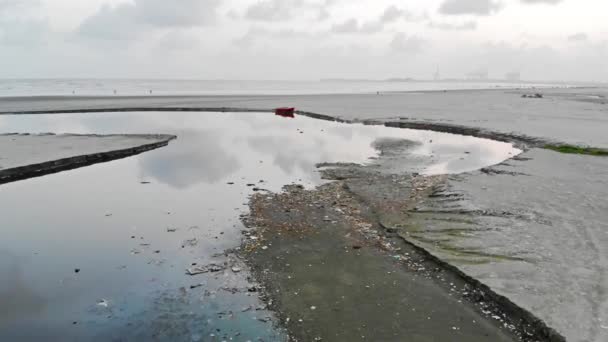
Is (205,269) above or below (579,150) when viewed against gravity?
below

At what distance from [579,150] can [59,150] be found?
27.4 meters

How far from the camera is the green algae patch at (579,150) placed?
67.2 feet

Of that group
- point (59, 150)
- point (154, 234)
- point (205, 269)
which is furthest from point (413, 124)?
point (205, 269)

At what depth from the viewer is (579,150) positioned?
834 inches

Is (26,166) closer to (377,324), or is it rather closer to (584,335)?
(377,324)

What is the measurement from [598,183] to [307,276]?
12067 millimetres

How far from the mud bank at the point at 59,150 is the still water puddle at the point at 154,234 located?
100 cm

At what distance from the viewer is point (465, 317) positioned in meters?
7.97

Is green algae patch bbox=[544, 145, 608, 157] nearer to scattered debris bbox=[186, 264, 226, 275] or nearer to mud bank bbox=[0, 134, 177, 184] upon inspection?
scattered debris bbox=[186, 264, 226, 275]

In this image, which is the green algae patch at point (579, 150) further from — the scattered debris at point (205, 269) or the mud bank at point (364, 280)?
the scattered debris at point (205, 269)

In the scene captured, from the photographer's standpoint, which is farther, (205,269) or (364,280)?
(205,269)

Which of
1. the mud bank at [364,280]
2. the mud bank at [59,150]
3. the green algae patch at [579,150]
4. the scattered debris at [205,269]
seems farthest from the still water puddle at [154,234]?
the green algae patch at [579,150]

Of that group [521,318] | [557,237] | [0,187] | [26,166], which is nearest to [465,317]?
[521,318]

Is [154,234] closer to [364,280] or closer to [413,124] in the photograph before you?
[364,280]
